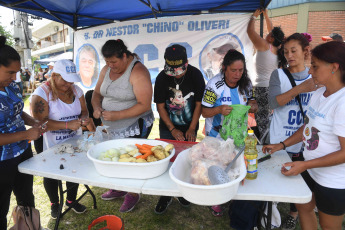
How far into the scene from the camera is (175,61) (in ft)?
6.98

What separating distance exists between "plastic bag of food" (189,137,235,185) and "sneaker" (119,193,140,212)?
5.00 ft

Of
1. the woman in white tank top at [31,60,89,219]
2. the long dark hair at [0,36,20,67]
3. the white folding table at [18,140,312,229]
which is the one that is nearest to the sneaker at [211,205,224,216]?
the white folding table at [18,140,312,229]

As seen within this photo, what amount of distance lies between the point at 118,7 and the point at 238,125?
A: 3194 millimetres

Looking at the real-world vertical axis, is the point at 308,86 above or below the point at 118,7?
below

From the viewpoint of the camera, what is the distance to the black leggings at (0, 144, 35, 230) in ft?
5.61

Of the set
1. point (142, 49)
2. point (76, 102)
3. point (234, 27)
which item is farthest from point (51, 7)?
point (234, 27)

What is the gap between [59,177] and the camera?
5.22 ft

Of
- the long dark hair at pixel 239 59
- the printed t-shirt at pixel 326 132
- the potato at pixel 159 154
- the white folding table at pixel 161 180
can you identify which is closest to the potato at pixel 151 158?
the potato at pixel 159 154

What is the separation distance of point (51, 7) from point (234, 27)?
129 inches

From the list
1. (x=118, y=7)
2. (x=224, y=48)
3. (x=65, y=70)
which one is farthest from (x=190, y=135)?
(x=224, y=48)

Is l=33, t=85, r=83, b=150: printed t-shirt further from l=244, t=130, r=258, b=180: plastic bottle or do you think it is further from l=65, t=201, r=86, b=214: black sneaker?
l=244, t=130, r=258, b=180: plastic bottle

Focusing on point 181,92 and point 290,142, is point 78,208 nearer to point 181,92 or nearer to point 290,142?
point 181,92

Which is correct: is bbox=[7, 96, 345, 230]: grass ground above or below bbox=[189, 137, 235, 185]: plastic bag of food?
below

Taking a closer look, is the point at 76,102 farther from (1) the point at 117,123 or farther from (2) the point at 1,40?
(2) the point at 1,40
